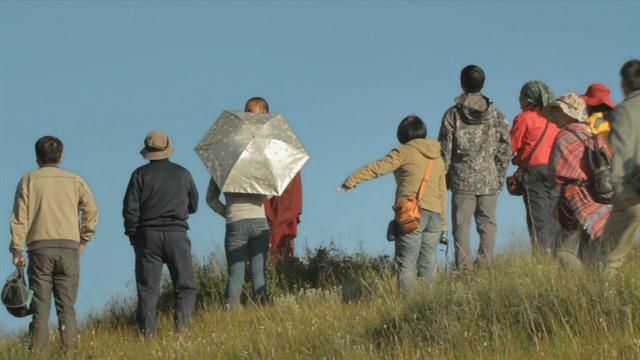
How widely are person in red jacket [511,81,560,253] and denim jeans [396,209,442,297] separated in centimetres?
153

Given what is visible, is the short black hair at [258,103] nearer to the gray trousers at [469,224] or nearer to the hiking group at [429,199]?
the hiking group at [429,199]

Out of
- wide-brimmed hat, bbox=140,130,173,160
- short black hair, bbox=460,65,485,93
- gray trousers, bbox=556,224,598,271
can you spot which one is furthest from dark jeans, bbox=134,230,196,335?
gray trousers, bbox=556,224,598,271

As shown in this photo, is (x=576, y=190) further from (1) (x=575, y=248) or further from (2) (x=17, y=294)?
(2) (x=17, y=294)

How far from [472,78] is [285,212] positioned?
302 cm

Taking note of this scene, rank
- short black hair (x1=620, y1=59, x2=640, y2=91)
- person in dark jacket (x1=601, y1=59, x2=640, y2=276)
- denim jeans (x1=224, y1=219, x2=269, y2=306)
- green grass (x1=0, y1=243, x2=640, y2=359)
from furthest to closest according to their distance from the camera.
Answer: denim jeans (x1=224, y1=219, x2=269, y2=306) → short black hair (x1=620, y1=59, x2=640, y2=91) → person in dark jacket (x1=601, y1=59, x2=640, y2=276) → green grass (x1=0, y1=243, x2=640, y2=359)

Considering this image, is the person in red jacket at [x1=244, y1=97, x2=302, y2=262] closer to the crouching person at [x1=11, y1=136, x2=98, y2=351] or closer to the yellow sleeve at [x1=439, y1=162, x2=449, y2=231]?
the yellow sleeve at [x1=439, y1=162, x2=449, y2=231]

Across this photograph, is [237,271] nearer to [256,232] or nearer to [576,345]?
[256,232]

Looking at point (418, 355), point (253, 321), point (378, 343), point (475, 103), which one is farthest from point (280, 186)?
point (418, 355)

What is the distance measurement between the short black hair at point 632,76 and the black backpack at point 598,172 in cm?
56

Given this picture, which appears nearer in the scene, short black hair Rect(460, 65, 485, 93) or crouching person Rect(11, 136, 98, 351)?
crouching person Rect(11, 136, 98, 351)

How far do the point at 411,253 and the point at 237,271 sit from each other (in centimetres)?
214

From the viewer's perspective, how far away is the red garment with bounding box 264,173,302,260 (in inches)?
560

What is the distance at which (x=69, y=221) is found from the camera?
39.0 feet

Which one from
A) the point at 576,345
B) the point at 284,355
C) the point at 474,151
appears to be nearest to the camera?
the point at 576,345
